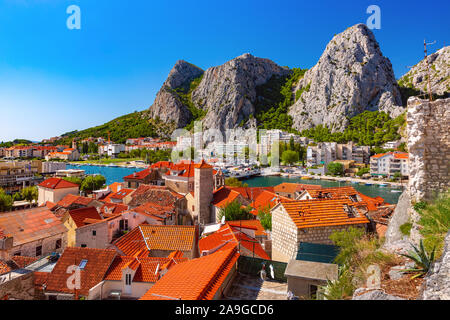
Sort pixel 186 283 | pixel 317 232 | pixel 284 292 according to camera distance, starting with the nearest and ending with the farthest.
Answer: pixel 186 283 < pixel 284 292 < pixel 317 232

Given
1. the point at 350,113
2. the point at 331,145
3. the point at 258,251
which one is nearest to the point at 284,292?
the point at 258,251

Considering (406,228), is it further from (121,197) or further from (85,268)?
(121,197)

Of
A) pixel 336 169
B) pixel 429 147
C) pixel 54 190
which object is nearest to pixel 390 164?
pixel 336 169

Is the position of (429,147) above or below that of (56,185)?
above

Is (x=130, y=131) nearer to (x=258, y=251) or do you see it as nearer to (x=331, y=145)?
(x=331, y=145)

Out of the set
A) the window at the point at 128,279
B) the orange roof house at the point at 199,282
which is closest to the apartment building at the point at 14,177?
the window at the point at 128,279

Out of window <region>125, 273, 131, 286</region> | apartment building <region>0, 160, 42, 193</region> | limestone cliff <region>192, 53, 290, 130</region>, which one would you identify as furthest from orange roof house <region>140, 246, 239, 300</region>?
limestone cliff <region>192, 53, 290, 130</region>

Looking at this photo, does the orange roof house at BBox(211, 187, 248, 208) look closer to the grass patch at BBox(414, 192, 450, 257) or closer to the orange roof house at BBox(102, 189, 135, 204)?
the orange roof house at BBox(102, 189, 135, 204)
